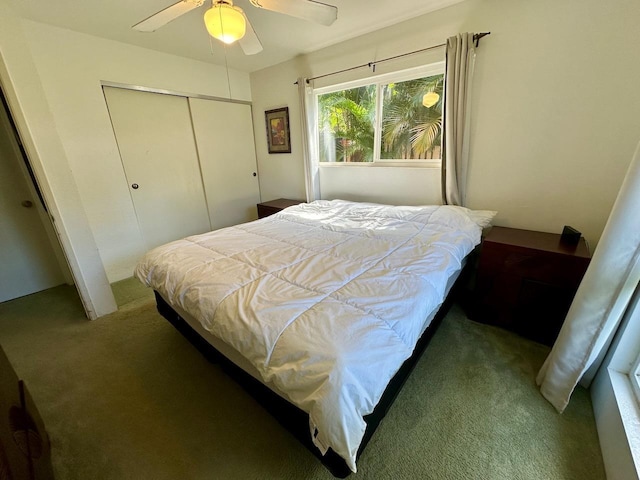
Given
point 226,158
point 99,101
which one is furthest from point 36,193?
point 226,158

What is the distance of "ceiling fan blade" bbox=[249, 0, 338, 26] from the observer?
1.46 meters

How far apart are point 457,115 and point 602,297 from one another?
1.61m

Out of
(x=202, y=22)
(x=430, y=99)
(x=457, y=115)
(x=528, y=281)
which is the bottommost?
(x=528, y=281)

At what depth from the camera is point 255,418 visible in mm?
1331

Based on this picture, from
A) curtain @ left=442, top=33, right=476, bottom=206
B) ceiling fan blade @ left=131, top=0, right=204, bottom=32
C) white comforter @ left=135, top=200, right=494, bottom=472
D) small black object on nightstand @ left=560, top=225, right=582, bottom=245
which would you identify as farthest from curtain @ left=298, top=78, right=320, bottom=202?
small black object on nightstand @ left=560, top=225, right=582, bottom=245

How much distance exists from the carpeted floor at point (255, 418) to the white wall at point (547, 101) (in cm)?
111

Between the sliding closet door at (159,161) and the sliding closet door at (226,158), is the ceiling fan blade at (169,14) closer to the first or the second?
the sliding closet door at (159,161)

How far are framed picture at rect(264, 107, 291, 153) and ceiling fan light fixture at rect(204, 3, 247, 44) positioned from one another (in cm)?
192

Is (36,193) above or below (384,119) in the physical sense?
below

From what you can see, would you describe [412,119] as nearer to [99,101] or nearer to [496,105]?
[496,105]

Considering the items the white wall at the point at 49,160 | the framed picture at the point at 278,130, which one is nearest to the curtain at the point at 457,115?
the framed picture at the point at 278,130

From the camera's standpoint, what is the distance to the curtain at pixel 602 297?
1026 millimetres

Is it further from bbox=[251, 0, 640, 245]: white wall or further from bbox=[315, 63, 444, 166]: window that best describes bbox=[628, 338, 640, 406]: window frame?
bbox=[315, 63, 444, 166]: window

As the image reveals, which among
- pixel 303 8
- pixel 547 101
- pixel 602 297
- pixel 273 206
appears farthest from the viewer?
pixel 273 206
